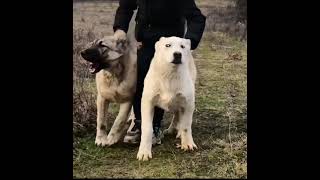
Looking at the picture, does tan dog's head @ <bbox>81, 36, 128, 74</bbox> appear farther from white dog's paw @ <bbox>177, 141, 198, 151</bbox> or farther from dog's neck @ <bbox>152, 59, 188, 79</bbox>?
white dog's paw @ <bbox>177, 141, 198, 151</bbox>

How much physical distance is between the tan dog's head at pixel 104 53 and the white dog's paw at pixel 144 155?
2.68ft

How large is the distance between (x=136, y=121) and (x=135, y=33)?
832mm

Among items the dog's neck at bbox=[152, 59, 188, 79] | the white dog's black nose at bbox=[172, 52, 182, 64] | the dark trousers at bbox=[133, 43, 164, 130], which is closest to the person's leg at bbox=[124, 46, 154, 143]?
the dark trousers at bbox=[133, 43, 164, 130]

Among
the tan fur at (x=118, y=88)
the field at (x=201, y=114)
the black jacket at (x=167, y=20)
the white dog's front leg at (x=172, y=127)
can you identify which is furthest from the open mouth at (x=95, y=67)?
the white dog's front leg at (x=172, y=127)

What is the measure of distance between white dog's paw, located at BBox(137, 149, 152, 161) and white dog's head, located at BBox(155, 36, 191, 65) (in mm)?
753

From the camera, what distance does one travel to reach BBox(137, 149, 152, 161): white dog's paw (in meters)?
4.00

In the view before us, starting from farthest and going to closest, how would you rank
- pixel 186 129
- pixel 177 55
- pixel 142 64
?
pixel 142 64, pixel 186 129, pixel 177 55

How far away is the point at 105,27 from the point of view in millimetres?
6133

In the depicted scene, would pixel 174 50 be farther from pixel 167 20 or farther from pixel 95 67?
pixel 95 67

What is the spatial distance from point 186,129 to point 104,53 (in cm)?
97

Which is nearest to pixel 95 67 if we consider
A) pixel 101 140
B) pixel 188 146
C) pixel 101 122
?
pixel 101 122

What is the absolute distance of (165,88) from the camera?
4.07 m
